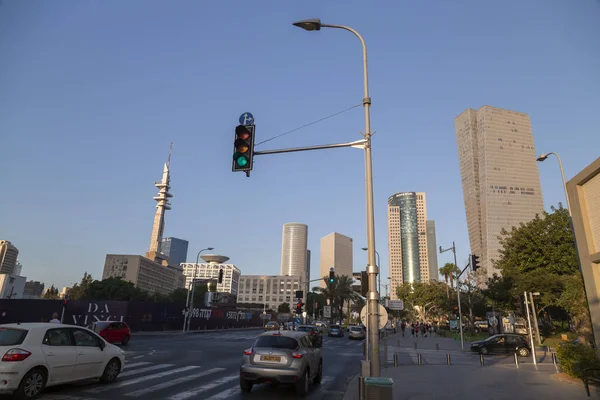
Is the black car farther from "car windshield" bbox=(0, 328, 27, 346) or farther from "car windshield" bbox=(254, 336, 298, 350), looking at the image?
"car windshield" bbox=(0, 328, 27, 346)

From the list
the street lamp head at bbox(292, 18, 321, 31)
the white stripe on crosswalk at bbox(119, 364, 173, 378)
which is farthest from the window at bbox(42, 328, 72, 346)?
the street lamp head at bbox(292, 18, 321, 31)

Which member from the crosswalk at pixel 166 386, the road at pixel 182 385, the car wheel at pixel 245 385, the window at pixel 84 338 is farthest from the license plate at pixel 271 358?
the window at pixel 84 338

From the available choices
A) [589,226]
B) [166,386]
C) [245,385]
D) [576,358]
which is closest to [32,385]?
[166,386]

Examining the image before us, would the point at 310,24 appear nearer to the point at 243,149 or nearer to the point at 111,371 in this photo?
the point at 243,149

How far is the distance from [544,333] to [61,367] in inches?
2273

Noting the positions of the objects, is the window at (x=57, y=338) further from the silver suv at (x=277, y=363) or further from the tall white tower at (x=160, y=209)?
the tall white tower at (x=160, y=209)

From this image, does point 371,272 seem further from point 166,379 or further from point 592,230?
point 592,230

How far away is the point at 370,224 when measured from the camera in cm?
928

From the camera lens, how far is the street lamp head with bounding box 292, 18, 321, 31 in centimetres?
1023

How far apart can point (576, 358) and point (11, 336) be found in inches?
655

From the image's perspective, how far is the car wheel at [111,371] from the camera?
9906 mm

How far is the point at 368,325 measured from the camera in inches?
343

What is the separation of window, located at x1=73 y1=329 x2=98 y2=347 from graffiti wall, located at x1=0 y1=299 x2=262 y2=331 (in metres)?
26.0

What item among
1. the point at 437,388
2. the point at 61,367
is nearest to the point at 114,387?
the point at 61,367
